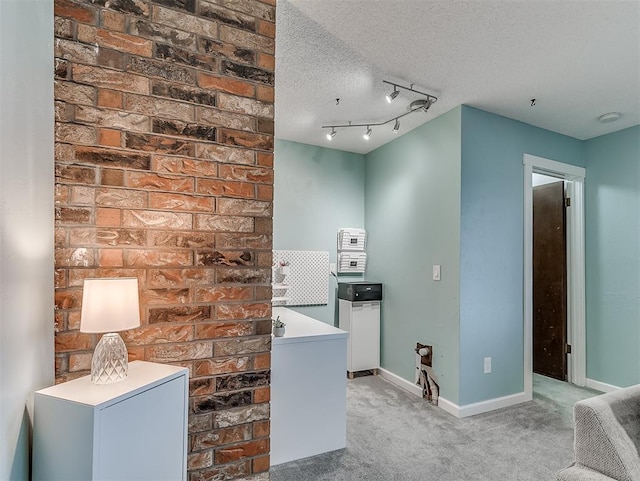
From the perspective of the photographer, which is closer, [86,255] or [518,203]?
[86,255]

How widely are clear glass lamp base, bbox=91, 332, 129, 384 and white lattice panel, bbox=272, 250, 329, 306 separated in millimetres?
2452

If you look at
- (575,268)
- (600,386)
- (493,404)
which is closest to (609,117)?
(575,268)

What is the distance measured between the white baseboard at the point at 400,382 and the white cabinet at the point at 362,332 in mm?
108

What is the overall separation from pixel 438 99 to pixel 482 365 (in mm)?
2174

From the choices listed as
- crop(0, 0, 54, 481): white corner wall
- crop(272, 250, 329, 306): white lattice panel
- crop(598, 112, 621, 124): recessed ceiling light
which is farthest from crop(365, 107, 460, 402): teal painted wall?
crop(0, 0, 54, 481): white corner wall

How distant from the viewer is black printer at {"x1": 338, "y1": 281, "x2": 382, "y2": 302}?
3697 millimetres

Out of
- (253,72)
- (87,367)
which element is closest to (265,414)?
(87,367)

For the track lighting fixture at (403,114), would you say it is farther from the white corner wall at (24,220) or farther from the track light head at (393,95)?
the white corner wall at (24,220)

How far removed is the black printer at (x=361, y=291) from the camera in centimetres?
370

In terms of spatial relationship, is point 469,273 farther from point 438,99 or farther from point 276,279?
point 276,279

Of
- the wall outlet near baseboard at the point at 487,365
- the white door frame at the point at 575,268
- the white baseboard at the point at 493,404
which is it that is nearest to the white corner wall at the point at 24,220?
the white baseboard at the point at 493,404

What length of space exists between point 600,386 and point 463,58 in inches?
130

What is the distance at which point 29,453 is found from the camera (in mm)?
1102

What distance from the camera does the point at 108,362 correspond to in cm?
117
